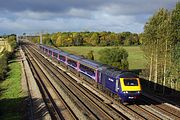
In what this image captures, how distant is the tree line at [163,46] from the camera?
137 ft

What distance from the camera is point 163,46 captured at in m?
44.7

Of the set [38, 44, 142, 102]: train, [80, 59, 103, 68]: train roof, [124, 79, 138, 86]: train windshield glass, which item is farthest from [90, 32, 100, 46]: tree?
[124, 79, 138, 86]: train windshield glass

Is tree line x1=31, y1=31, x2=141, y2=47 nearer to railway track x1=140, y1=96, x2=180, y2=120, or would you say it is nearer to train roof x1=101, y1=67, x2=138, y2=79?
train roof x1=101, y1=67, x2=138, y2=79

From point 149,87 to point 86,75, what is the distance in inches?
365

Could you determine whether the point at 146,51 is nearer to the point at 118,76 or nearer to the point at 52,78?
the point at 52,78

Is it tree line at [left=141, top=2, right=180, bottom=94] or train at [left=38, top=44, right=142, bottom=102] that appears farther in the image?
tree line at [left=141, top=2, right=180, bottom=94]

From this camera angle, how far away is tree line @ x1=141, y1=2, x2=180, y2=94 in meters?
41.8

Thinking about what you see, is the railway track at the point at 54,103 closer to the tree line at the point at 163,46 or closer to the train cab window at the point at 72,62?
the train cab window at the point at 72,62

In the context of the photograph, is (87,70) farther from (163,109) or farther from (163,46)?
(163,109)

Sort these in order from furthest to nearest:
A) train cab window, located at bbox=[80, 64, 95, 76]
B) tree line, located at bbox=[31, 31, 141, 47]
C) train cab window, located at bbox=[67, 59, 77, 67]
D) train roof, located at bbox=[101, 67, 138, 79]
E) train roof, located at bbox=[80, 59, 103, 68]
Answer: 1. tree line, located at bbox=[31, 31, 141, 47]
2. train cab window, located at bbox=[67, 59, 77, 67]
3. train cab window, located at bbox=[80, 64, 95, 76]
4. train roof, located at bbox=[80, 59, 103, 68]
5. train roof, located at bbox=[101, 67, 138, 79]

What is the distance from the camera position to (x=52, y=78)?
5125 centimetres

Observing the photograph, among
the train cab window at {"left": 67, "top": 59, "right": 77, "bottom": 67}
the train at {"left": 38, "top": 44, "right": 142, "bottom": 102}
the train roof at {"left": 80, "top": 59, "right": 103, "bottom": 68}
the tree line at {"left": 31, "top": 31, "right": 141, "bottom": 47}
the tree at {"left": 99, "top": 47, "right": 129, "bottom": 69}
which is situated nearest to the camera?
the train at {"left": 38, "top": 44, "right": 142, "bottom": 102}

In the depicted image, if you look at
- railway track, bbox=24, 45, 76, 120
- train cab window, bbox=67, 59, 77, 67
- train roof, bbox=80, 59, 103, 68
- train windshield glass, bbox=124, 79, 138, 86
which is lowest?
railway track, bbox=24, 45, 76, 120

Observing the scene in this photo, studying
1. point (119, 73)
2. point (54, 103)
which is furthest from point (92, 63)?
point (119, 73)
